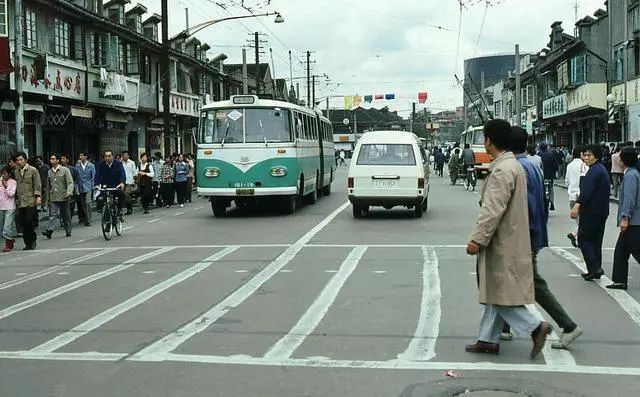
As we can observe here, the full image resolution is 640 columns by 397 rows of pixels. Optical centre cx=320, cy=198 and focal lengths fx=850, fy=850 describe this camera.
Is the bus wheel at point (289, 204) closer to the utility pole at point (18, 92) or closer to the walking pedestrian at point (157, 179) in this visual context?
the walking pedestrian at point (157, 179)

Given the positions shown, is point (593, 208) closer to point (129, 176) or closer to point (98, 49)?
point (129, 176)

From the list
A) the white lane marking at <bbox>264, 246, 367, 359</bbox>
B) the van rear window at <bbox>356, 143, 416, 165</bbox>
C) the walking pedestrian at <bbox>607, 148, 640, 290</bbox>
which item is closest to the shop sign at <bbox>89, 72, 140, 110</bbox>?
the van rear window at <bbox>356, 143, 416, 165</bbox>

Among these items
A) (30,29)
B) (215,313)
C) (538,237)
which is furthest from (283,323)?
(30,29)

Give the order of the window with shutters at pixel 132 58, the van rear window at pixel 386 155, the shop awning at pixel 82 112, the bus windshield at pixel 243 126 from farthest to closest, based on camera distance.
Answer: the window with shutters at pixel 132 58 < the shop awning at pixel 82 112 < the bus windshield at pixel 243 126 < the van rear window at pixel 386 155

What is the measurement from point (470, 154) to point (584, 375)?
29.0 m

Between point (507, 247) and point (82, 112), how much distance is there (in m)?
26.9

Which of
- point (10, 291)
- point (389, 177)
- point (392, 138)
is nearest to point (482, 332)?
point (10, 291)

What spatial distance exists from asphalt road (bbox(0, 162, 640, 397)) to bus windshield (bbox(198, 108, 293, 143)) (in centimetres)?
650

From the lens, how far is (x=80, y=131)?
111 feet

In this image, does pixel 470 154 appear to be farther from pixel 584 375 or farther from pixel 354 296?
pixel 584 375

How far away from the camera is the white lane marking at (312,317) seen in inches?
287

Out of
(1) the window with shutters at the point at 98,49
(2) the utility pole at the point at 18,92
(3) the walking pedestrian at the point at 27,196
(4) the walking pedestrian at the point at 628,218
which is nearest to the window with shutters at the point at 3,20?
(2) the utility pole at the point at 18,92

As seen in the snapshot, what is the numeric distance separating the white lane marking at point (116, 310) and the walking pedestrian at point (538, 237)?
3.99 m

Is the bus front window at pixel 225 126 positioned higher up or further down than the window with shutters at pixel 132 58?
further down
